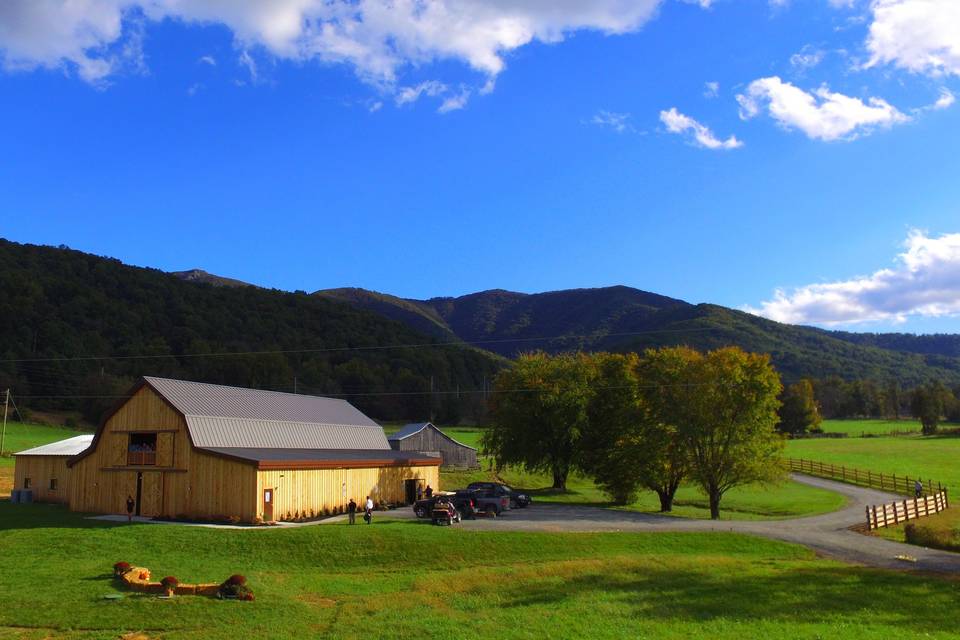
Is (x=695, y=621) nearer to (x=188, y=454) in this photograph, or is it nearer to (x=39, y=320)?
(x=188, y=454)

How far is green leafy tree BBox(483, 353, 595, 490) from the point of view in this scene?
57.4 meters

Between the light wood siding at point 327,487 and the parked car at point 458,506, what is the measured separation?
4940 mm

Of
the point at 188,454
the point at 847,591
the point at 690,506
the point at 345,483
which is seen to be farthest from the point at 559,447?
the point at 847,591

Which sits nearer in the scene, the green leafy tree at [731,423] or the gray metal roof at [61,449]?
the gray metal roof at [61,449]

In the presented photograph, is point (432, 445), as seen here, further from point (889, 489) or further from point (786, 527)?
point (889, 489)

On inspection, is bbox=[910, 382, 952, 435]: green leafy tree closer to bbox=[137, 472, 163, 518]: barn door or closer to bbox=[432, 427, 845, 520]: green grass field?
bbox=[432, 427, 845, 520]: green grass field

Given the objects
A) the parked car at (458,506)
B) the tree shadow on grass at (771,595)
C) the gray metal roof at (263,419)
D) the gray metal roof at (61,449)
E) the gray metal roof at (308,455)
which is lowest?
the tree shadow on grass at (771,595)

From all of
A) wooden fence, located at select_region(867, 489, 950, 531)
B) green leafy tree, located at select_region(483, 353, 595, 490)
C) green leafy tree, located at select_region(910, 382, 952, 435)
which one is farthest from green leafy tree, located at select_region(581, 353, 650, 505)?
green leafy tree, located at select_region(910, 382, 952, 435)

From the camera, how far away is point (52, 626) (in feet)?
60.4

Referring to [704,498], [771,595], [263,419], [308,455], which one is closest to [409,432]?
[263,419]

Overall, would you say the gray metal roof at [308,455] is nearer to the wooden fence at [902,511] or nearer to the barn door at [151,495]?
the barn door at [151,495]

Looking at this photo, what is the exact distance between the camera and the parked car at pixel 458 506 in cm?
3706

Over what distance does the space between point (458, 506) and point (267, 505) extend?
9840mm

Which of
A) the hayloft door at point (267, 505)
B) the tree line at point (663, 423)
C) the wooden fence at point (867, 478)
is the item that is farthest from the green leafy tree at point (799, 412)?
the hayloft door at point (267, 505)
